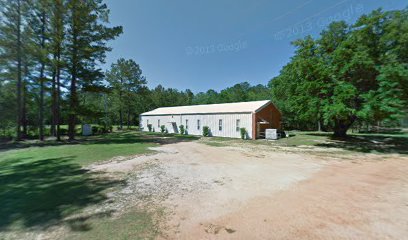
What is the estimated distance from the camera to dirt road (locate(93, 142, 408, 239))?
10.1 feet

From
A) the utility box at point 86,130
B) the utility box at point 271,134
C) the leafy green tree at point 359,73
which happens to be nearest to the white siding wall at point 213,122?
the utility box at point 271,134

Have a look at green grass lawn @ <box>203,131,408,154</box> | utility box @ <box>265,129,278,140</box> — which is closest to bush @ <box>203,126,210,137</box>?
green grass lawn @ <box>203,131,408,154</box>

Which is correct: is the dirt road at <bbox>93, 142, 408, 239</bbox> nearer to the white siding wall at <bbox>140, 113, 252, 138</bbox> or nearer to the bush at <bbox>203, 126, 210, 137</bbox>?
the white siding wall at <bbox>140, 113, 252, 138</bbox>

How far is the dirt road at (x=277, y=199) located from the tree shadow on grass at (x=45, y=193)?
3.05 feet

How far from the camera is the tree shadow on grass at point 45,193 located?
3.46 meters

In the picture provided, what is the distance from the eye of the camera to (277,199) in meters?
4.37

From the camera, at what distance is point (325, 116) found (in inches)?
462

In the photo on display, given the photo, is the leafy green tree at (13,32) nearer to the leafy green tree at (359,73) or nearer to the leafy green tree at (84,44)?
the leafy green tree at (84,44)

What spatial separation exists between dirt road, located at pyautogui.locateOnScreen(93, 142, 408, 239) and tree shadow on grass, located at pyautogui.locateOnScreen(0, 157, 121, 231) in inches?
36.6

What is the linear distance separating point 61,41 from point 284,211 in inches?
874

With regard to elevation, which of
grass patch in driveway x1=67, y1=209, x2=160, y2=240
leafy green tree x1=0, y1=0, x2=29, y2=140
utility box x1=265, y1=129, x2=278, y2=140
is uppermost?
leafy green tree x1=0, y1=0, x2=29, y2=140

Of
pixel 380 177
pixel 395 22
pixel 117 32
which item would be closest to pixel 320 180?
pixel 380 177

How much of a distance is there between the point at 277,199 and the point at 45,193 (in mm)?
6174

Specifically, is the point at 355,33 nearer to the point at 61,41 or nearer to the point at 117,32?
the point at 117,32
